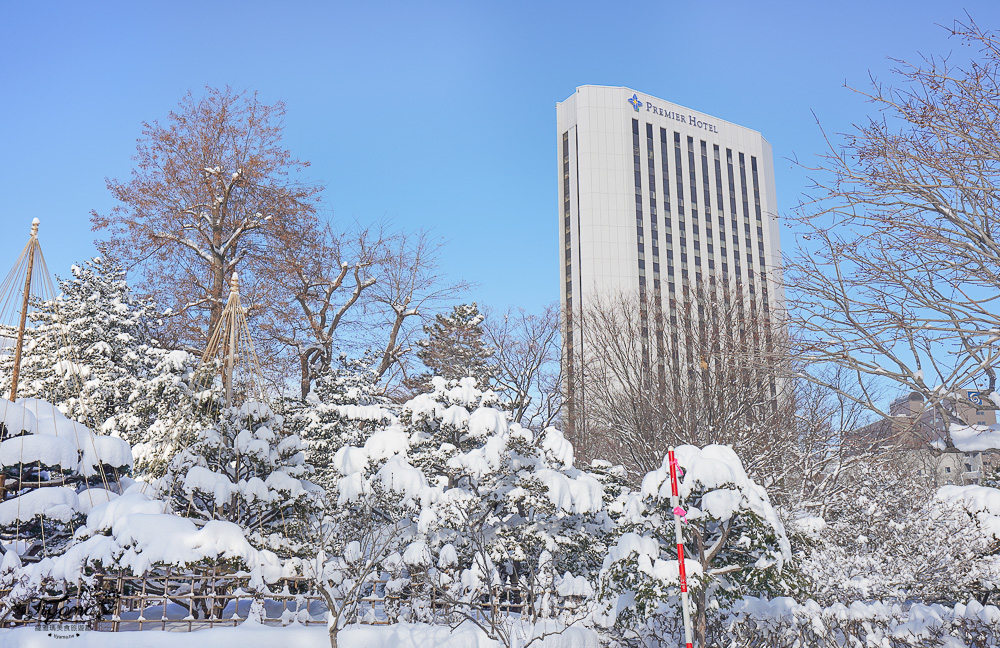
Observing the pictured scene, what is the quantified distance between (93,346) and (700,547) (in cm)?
1586

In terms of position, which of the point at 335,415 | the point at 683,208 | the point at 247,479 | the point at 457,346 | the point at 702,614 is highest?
the point at 683,208

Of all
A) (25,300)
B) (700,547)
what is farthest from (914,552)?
(25,300)

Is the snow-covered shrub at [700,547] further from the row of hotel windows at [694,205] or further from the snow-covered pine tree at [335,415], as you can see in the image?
the row of hotel windows at [694,205]

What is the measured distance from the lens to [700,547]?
364 inches

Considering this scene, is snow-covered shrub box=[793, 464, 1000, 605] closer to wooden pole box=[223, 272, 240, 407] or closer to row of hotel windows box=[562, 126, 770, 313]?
wooden pole box=[223, 272, 240, 407]

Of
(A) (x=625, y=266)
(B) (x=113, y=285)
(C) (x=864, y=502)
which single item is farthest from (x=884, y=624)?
(A) (x=625, y=266)

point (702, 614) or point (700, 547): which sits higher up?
point (700, 547)

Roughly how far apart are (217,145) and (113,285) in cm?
515

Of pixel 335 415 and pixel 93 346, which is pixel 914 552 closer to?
pixel 335 415

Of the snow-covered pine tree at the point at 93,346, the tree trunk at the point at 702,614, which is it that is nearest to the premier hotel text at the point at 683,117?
the snow-covered pine tree at the point at 93,346

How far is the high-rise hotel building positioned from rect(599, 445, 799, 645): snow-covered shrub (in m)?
41.4

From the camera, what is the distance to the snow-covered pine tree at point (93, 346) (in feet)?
52.6

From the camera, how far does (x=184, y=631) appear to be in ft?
29.6

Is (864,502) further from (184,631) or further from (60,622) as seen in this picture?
(60,622)
